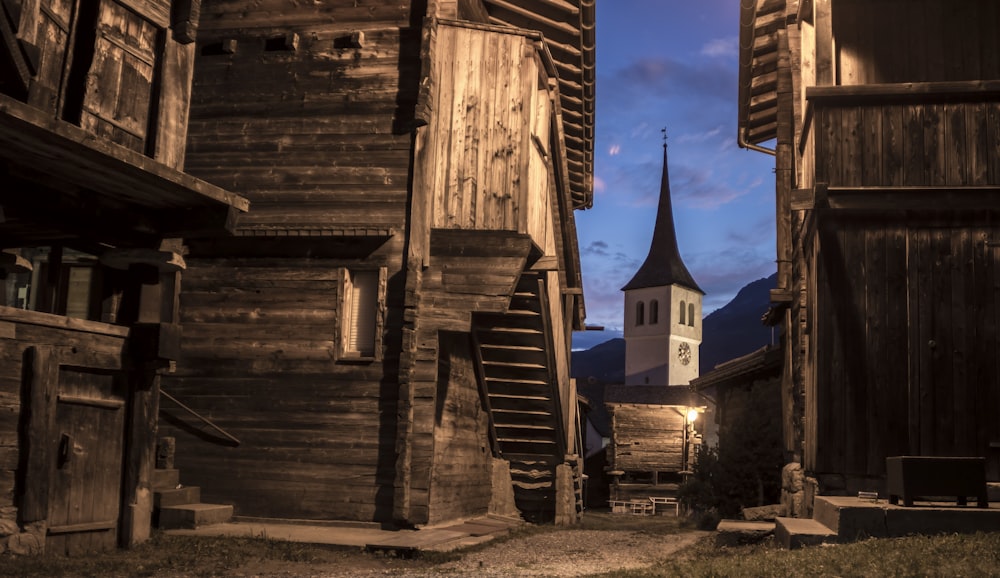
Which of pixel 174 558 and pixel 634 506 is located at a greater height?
pixel 174 558

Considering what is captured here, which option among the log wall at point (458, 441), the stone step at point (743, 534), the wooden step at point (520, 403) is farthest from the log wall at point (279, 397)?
the stone step at point (743, 534)

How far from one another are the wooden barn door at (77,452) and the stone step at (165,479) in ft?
9.21

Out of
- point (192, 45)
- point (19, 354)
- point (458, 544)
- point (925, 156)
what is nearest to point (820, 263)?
point (925, 156)

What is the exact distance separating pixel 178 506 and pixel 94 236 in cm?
422

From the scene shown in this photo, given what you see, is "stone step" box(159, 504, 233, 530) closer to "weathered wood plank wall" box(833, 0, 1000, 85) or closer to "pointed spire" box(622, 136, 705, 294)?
"weathered wood plank wall" box(833, 0, 1000, 85)

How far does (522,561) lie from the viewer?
453 inches

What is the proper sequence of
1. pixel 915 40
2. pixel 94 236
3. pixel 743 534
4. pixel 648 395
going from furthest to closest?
pixel 648 395
pixel 915 40
pixel 743 534
pixel 94 236

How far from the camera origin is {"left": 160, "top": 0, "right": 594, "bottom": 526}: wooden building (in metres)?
14.2

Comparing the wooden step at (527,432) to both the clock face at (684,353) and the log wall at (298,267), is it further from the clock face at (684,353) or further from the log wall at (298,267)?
the clock face at (684,353)

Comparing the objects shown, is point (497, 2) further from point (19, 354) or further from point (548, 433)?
point (19, 354)

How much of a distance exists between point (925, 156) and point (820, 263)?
1744 mm

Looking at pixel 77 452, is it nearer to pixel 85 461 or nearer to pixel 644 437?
pixel 85 461

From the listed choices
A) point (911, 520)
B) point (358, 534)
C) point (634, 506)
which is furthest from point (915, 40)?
point (634, 506)

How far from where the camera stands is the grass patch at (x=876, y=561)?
7.38 meters
